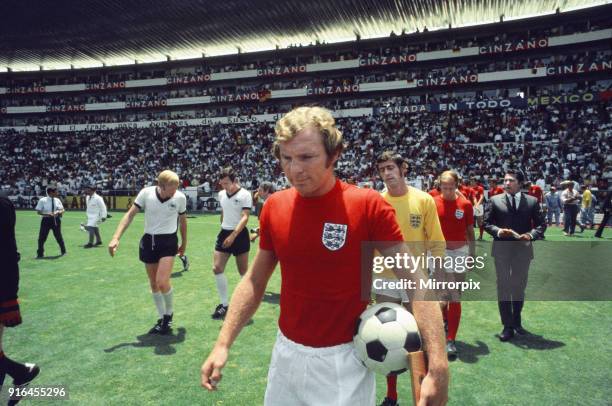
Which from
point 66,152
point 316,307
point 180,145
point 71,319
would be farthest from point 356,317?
point 66,152

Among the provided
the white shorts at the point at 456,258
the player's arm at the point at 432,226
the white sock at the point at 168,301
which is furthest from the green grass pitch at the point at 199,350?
the player's arm at the point at 432,226

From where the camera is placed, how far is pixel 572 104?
32.1 m

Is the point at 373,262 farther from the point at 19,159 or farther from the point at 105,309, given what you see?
the point at 19,159

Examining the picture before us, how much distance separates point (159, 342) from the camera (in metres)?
5.24

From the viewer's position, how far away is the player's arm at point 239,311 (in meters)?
1.94

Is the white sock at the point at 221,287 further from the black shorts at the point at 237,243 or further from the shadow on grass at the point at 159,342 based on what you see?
the shadow on grass at the point at 159,342

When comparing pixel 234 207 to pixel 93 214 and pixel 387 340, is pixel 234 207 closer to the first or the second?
pixel 387 340

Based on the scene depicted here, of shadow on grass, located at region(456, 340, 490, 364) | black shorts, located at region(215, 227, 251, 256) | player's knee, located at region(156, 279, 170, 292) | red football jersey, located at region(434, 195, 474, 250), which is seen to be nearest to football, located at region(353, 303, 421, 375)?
shadow on grass, located at region(456, 340, 490, 364)

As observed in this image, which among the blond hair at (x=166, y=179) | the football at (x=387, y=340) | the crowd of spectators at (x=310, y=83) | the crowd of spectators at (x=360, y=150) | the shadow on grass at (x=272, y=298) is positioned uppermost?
the crowd of spectators at (x=310, y=83)

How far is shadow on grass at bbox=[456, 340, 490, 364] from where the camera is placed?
15.4ft

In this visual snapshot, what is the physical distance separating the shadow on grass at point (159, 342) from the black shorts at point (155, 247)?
1.08 meters

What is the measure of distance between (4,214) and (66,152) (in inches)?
1900

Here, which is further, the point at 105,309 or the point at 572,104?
the point at 572,104

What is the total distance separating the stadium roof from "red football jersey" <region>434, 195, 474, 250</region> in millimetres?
30633
